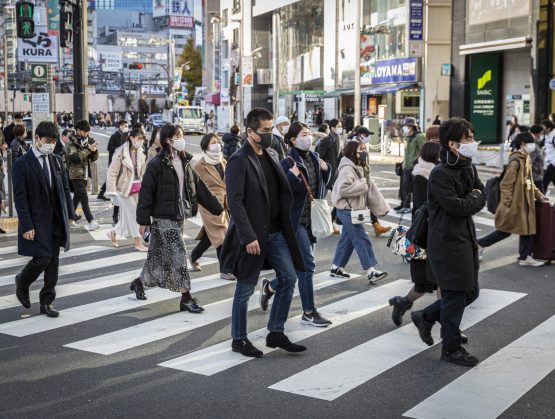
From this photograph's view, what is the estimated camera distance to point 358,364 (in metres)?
6.65

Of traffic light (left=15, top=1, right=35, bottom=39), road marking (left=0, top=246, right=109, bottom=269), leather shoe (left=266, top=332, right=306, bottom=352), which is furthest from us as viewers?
traffic light (left=15, top=1, right=35, bottom=39)

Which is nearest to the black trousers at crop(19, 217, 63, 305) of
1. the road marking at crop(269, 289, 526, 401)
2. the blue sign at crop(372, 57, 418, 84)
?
the road marking at crop(269, 289, 526, 401)

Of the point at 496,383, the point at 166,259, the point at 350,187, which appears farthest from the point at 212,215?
the point at 496,383

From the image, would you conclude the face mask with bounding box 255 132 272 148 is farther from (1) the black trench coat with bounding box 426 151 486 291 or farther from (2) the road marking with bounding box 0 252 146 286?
(2) the road marking with bounding box 0 252 146 286

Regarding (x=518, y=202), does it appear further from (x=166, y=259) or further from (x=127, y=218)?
(x=127, y=218)

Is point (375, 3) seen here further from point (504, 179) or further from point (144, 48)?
point (144, 48)

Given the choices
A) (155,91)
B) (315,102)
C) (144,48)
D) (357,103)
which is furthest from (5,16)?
(357,103)

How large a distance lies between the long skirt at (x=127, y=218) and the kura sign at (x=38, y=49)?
905 cm

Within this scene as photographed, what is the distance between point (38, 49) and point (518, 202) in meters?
13.7

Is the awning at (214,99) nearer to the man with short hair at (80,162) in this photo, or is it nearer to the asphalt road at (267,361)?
the man with short hair at (80,162)

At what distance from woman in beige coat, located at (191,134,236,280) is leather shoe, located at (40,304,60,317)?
2236mm

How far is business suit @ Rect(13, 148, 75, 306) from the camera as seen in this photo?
8094 millimetres

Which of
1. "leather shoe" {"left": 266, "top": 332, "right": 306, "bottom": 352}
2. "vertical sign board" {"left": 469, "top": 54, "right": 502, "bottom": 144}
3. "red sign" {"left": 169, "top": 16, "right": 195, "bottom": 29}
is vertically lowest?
"leather shoe" {"left": 266, "top": 332, "right": 306, "bottom": 352}

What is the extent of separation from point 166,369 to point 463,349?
2351 millimetres
